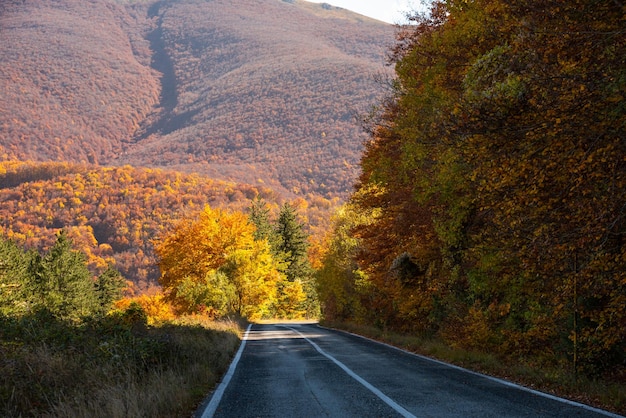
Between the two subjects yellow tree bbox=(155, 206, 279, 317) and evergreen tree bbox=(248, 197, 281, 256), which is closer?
yellow tree bbox=(155, 206, 279, 317)

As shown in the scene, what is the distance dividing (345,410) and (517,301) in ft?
25.2

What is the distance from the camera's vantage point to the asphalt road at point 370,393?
25.7 ft

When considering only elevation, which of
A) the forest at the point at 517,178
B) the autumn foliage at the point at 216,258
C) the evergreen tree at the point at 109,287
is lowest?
the evergreen tree at the point at 109,287

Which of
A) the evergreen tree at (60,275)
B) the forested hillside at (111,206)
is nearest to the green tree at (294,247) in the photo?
the evergreen tree at (60,275)

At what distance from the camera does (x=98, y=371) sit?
998 cm

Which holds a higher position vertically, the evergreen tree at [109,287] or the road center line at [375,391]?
the road center line at [375,391]

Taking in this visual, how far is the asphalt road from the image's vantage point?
7832 mm

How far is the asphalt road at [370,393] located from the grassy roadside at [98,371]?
25.1 inches

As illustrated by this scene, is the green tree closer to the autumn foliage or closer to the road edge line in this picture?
the autumn foliage

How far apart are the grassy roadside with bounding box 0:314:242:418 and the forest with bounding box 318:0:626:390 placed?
20.3ft

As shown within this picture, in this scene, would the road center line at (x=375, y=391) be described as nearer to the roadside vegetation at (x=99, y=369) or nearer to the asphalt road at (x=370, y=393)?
the asphalt road at (x=370, y=393)

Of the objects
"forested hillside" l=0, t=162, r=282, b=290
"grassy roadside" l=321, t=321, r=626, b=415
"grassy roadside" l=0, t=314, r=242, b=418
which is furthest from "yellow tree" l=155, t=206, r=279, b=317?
"forested hillside" l=0, t=162, r=282, b=290

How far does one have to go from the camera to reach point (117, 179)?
5433 inches

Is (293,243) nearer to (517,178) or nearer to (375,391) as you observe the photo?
(375,391)
